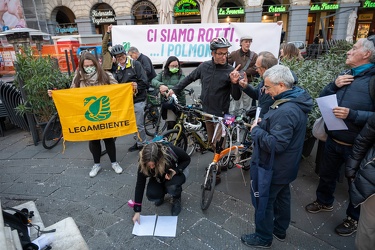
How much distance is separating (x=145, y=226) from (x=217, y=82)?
6.53 feet

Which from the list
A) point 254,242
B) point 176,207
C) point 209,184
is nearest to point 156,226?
point 176,207

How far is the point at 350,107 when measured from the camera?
2365mm

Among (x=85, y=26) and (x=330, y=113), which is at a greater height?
(x=85, y=26)

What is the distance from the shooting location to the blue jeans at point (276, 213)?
2.24 meters

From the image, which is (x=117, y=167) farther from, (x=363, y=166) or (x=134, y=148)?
(x=363, y=166)

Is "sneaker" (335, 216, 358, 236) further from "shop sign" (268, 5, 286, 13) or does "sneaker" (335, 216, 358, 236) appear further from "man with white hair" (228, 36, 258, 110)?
"shop sign" (268, 5, 286, 13)

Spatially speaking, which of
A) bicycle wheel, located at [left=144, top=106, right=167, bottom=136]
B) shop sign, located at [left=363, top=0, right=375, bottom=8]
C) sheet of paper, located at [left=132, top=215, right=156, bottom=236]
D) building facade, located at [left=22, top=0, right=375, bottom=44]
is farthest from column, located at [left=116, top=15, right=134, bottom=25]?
sheet of paper, located at [left=132, top=215, right=156, bottom=236]

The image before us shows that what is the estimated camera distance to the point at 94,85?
12.6ft

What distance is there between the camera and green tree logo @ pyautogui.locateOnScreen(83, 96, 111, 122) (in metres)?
3.90

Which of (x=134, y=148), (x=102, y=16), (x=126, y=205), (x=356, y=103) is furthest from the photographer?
(x=102, y=16)

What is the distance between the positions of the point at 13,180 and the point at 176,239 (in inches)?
115

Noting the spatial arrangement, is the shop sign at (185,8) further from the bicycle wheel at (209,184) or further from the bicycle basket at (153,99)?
the bicycle wheel at (209,184)

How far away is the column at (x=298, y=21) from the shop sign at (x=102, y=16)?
15.3 metres

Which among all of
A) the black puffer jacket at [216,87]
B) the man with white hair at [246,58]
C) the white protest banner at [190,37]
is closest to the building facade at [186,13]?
the white protest banner at [190,37]
